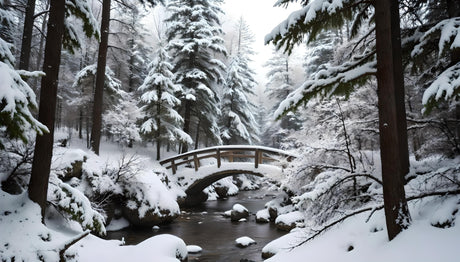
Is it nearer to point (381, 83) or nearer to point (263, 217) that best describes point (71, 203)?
point (381, 83)

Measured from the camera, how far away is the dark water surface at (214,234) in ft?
30.5

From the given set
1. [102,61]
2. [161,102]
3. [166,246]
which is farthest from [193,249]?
[161,102]

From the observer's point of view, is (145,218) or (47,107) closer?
(47,107)

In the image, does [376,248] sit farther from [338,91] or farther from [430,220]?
[338,91]

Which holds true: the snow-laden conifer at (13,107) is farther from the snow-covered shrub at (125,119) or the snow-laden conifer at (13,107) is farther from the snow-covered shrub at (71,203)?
the snow-covered shrub at (125,119)

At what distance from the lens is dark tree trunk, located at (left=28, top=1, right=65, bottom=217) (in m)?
5.14

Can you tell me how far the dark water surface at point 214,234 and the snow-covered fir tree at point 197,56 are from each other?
6976mm

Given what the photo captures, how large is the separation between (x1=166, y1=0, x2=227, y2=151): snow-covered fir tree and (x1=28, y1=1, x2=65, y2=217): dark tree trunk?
14064 millimetres

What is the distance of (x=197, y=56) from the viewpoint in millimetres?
20922

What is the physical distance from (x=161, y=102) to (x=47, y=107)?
13.8m

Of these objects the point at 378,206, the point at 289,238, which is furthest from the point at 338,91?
the point at 289,238

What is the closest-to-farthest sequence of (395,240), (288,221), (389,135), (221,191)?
1. (395,240)
2. (389,135)
3. (288,221)
4. (221,191)

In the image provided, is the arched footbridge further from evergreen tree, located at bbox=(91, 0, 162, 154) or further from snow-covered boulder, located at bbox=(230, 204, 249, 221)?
evergreen tree, located at bbox=(91, 0, 162, 154)

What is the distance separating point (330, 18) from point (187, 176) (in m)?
14.4
